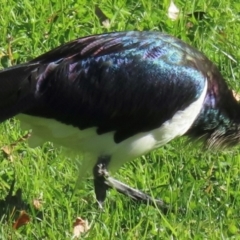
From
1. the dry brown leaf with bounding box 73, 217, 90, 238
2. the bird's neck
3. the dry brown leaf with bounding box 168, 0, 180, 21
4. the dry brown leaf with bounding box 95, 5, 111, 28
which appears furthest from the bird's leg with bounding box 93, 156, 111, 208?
the dry brown leaf with bounding box 168, 0, 180, 21

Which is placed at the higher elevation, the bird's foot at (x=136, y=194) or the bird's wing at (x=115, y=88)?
the bird's wing at (x=115, y=88)

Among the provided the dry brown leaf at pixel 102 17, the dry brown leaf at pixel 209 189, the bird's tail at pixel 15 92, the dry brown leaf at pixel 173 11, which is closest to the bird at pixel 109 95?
the bird's tail at pixel 15 92

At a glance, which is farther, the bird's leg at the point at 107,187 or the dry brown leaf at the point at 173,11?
the dry brown leaf at the point at 173,11

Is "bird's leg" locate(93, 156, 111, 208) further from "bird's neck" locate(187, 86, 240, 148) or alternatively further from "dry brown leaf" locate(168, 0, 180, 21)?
"dry brown leaf" locate(168, 0, 180, 21)

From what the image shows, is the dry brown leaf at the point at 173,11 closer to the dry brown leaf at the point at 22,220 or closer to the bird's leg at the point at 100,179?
the bird's leg at the point at 100,179

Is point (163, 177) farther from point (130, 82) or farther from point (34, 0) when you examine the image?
point (34, 0)

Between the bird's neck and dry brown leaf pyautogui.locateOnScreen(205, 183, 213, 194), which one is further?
dry brown leaf pyautogui.locateOnScreen(205, 183, 213, 194)

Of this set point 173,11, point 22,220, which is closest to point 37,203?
point 22,220

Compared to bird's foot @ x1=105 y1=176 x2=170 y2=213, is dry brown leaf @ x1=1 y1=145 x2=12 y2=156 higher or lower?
lower

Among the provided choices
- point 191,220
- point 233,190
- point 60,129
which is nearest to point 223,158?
point 233,190
